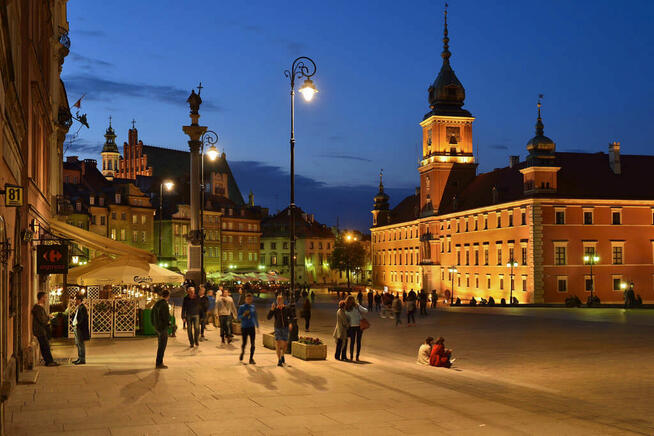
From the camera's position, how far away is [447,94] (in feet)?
323

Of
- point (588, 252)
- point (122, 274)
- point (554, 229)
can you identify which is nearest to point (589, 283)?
point (588, 252)

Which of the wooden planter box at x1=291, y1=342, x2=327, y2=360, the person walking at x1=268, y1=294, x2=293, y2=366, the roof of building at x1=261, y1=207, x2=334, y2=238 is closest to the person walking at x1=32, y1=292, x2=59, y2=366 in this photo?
the person walking at x1=268, y1=294, x2=293, y2=366

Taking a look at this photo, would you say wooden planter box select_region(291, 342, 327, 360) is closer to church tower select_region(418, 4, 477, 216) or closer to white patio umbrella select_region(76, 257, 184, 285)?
white patio umbrella select_region(76, 257, 184, 285)

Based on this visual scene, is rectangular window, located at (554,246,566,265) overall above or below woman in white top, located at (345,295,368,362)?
above

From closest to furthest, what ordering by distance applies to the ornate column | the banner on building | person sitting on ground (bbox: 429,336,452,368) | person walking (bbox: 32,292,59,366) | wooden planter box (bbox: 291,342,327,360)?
1. person walking (bbox: 32,292,59,366)
2. the banner on building
3. wooden planter box (bbox: 291,342,327,360)
4. person sitting on ground (bbox: 429,336,452,368)
5. the ornate column

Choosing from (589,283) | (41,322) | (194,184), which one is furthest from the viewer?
(589,283)

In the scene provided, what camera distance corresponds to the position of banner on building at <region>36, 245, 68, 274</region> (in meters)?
16.8

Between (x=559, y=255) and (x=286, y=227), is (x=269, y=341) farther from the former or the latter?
(x=286, y=227)

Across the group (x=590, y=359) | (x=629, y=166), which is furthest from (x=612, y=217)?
(x=590, y=359)

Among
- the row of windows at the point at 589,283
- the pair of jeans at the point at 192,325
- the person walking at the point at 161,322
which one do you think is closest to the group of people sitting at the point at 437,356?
the pair of jeans at the point at 192,325

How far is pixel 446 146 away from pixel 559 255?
29315 millimetres

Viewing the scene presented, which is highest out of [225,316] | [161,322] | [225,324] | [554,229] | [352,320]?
[554,229]

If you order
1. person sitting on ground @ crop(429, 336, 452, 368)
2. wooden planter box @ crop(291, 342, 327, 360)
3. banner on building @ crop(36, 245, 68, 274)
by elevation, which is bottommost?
person sitting on ground @ crop(429, 336, 452, 368)

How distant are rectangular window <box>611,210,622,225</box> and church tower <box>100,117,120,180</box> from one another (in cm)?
Result: 8830
